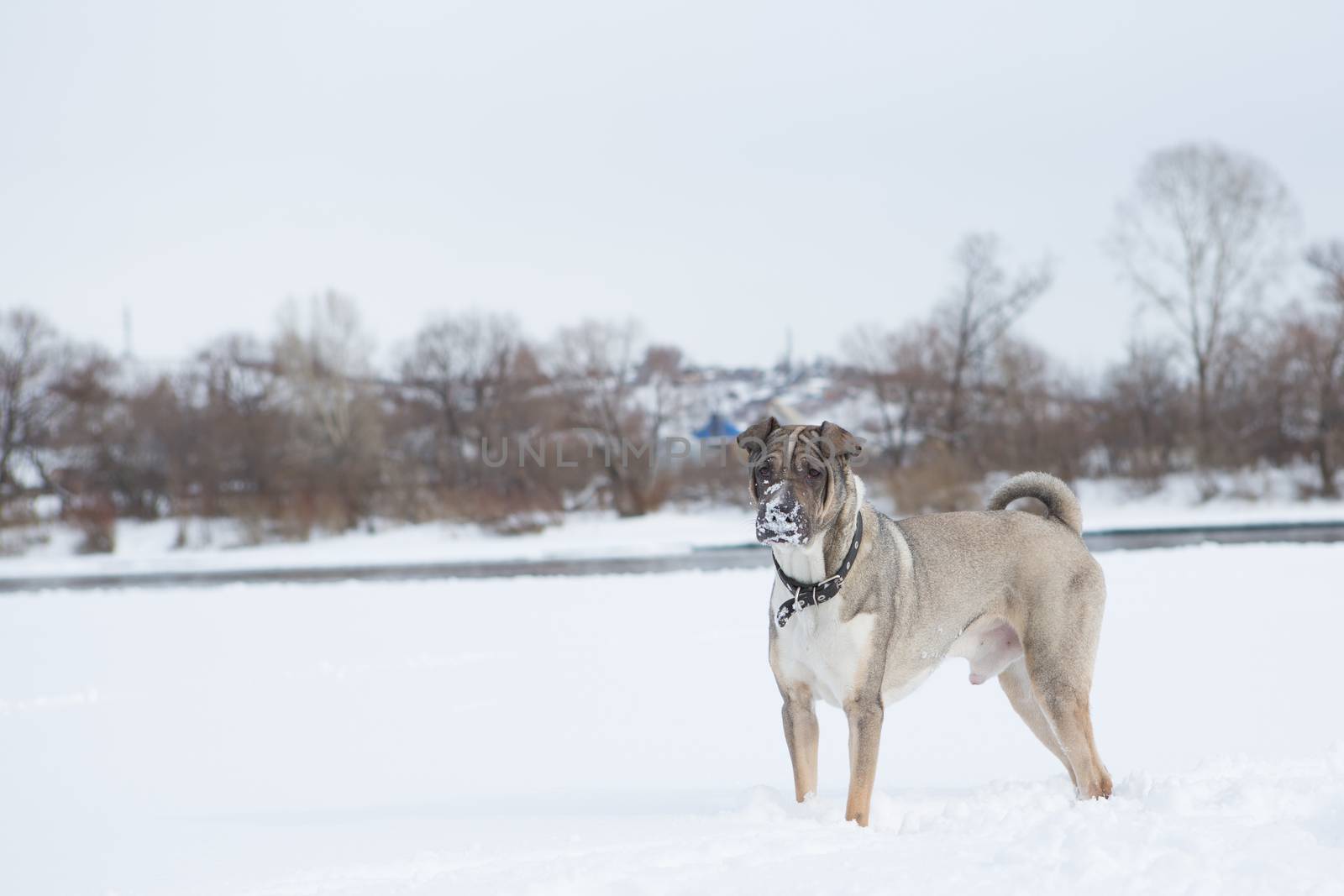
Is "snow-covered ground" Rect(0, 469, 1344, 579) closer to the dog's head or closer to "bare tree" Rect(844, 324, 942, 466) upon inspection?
"bare tree" Rect(844, 324, 942, 466)

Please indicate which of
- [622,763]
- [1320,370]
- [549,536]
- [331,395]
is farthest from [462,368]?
[622,763]

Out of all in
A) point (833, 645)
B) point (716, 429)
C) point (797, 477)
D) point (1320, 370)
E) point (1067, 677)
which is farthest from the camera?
point (716, 429)

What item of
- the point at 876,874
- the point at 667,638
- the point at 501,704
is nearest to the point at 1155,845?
the point at 876,874

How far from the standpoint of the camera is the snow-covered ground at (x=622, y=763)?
3.76m

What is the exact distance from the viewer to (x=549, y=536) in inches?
1417

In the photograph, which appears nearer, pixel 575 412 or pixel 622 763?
pixel 622 763

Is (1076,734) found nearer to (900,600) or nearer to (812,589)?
(900,600)

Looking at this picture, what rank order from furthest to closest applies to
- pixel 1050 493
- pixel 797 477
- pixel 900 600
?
1. pixel 1050 493
2. pixel 900 600
3. pixel 797 477

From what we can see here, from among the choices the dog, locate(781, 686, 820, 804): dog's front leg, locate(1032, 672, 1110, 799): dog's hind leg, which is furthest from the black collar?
locate(1032, 672, 1110, 799): dog's hind leg

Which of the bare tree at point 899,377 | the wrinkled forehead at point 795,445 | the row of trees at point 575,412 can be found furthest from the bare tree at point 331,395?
the wrinkled forehead at point 795,445

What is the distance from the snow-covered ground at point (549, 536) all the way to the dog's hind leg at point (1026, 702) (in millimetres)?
20508

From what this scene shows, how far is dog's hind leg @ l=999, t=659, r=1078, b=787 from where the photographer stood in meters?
5.49

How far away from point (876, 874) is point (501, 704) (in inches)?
234

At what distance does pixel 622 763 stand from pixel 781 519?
3674mm
